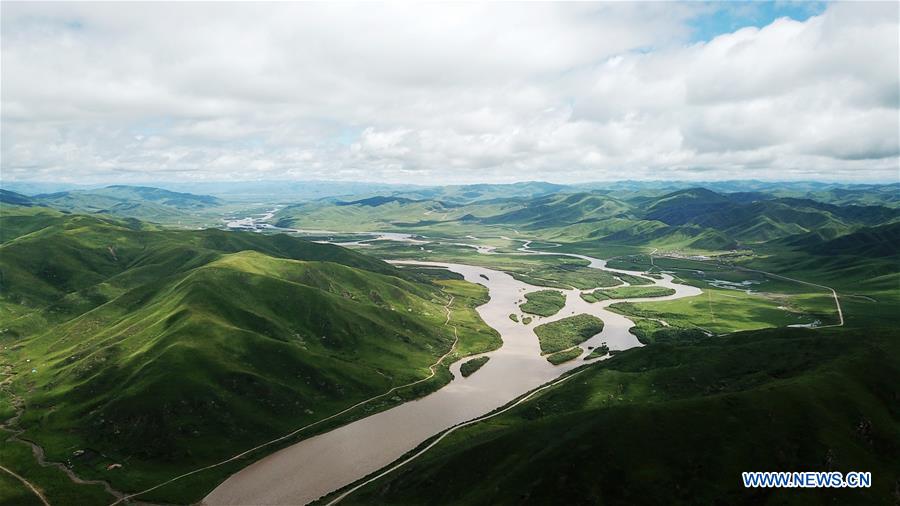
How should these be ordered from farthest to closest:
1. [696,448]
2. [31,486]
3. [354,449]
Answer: [354,449]
[31,486]
[696,448]

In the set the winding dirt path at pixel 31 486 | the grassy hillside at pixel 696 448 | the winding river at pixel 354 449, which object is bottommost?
the winding river at pixel 354 449

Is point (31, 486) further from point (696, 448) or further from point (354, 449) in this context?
point (696, 448)

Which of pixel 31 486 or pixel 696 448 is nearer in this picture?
pixel 696 448

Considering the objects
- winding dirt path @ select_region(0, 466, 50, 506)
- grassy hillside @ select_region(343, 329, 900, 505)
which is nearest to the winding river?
grassy hillside @ select_region(343, 329, 900, 505)

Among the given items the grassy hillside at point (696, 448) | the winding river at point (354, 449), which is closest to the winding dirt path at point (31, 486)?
the winding river at point (354, 449)

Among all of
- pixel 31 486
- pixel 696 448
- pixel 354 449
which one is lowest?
pixel 354 449

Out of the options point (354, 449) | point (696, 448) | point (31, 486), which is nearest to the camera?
point (696, 448)

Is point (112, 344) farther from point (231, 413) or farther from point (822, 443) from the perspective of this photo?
point (822, 443)

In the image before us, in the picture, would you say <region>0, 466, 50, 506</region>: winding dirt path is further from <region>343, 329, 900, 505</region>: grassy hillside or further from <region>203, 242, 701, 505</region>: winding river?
<region>343, 329, 900, 505</region>: grassy hillside

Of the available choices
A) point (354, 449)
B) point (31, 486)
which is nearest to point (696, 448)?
point (354, 449)

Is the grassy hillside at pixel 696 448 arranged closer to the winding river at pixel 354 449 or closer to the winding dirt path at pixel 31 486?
the winding river at pixel 354 449
